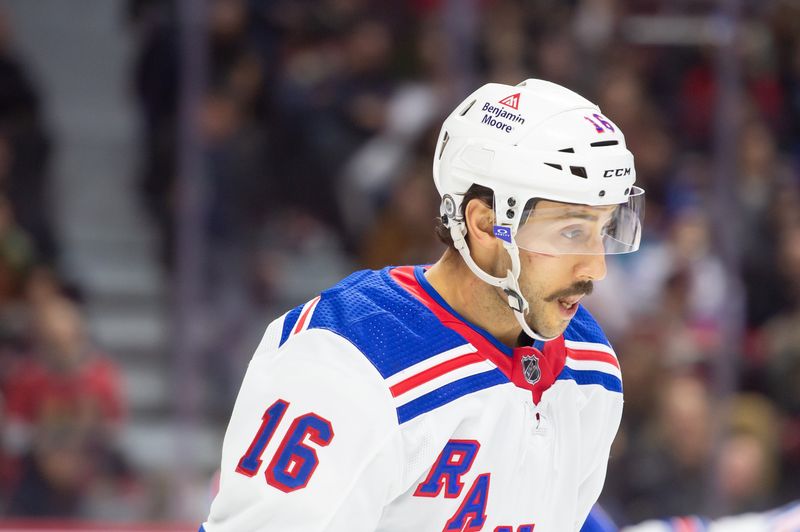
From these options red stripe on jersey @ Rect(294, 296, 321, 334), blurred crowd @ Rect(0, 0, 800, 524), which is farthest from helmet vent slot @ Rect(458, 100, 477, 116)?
blurred crowd @ Rect(0, 0, 800, 524)

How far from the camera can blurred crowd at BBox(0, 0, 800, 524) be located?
3.78m

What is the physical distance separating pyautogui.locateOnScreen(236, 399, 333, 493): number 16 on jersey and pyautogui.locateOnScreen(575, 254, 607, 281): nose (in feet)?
1.29

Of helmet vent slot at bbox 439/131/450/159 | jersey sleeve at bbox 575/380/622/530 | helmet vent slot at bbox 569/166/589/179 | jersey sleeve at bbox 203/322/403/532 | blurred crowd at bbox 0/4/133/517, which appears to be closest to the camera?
jersey sleeve at bbox 203/322/403/532

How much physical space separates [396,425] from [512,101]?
46cm

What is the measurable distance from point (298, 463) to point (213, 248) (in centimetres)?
231

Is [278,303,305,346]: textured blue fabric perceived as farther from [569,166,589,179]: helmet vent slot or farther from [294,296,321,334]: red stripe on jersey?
[569,166,589,179]: helmet vent slot

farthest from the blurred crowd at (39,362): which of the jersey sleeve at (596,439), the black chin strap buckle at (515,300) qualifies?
the black chin strap buckle at (515,300)

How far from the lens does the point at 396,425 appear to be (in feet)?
5.36

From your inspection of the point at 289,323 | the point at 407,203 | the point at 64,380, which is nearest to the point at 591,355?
the point at 289,323

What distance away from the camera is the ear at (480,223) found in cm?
177

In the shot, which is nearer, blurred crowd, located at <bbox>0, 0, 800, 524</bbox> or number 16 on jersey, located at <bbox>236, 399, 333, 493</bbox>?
number 16 on jersey, located at <bbox>236, 399, 333, 493</bbox>

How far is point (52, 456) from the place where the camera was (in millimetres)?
3773

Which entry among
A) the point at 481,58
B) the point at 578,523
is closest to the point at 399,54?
the point at 481,58

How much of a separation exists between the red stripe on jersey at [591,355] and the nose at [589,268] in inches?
9.2
